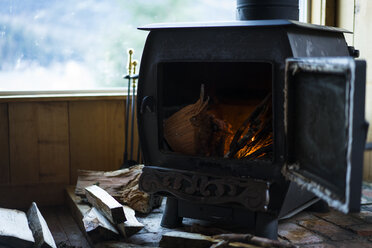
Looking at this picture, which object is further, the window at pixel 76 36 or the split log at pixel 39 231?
the window at pixel 76 36

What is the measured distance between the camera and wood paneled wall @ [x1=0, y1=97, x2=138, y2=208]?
2561mm

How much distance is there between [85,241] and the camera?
7.02 ft

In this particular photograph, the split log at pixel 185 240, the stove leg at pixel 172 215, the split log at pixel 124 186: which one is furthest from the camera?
the split log at pixel 124 186

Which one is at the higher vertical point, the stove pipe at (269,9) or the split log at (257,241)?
the stove pipe at (269,9)

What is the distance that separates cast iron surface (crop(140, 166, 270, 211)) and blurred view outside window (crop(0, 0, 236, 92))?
98 cm

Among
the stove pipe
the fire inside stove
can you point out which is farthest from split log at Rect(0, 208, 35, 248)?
the stove pipe

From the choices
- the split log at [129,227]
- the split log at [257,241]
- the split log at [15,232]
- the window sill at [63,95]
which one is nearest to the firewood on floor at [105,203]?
the split log at [129,227]

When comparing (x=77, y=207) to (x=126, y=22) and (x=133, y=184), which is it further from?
(x=126, y=22)

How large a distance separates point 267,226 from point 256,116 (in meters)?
0.42

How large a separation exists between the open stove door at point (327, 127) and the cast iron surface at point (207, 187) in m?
0.14

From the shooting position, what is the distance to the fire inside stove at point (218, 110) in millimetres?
1950

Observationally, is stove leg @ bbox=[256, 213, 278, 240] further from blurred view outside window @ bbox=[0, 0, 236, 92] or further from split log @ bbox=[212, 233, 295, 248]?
blurred view outside window @ bbox=[0, 0, 236, 92]

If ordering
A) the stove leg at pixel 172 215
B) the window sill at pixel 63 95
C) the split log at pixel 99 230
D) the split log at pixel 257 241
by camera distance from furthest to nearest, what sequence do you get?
1. the window sill at pixel 63 95
2. the stove leg at pixel 172 215
3. the split log at pixel 99 230
4. the split log at pixel 257 241

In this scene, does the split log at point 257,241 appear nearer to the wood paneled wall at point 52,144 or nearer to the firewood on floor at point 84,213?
the firewood on floor at point 84,213
